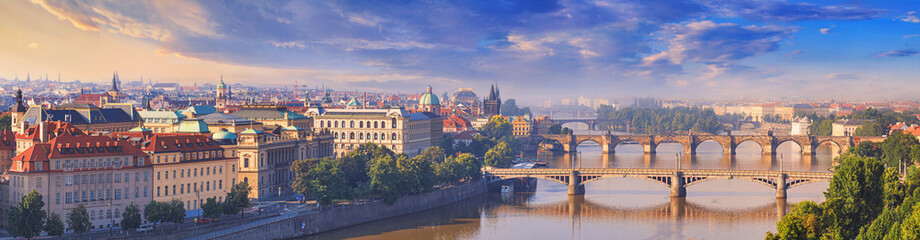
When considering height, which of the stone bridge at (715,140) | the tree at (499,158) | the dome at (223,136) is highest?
the dome at (223,136)

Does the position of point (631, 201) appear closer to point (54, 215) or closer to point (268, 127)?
point (268, 127)

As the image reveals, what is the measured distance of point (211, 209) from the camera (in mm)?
55094

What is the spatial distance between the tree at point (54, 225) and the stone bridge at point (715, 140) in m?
103

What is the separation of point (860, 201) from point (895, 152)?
3797 centimetres

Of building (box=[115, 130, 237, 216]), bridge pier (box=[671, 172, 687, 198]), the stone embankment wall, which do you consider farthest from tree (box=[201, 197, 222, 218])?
bridge pier (box=[671, 172, 687, 198])

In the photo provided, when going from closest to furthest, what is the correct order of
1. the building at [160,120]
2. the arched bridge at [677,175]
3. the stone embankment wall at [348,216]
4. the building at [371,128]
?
the stone embankment wall at [348,216] < the arched bridge at [677,175] < the building at [160,120] < the building at [371,128]

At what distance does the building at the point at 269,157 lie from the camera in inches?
2643

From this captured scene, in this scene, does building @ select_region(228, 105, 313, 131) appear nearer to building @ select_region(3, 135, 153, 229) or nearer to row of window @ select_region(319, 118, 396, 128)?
row of window @ select_region(319, 118, 396, 128)

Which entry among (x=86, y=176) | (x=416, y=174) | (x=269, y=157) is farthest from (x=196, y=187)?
(x=416, y=174)

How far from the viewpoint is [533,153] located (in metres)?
142

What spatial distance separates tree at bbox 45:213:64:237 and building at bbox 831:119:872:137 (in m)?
129

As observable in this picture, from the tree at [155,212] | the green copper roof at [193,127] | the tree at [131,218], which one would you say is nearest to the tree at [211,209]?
the tree at [155,212]

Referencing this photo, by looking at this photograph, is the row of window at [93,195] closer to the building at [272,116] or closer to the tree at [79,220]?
the tree at [79,220]

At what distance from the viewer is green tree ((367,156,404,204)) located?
221 ft
